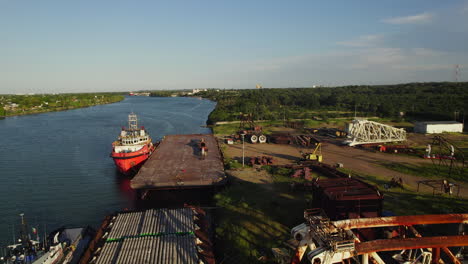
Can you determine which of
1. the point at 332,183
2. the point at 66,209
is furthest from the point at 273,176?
the point at 66,209

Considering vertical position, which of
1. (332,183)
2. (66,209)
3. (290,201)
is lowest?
(66,209)

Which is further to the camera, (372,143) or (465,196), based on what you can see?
(372,143)

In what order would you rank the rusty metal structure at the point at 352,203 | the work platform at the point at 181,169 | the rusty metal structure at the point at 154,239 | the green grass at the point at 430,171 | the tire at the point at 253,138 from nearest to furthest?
the rusty metal structure at the point at 154,239 < the rusty metal structure at the point at 352,203 < the work platform at the point at 181,169 < the green grass at the point at 430,171 < the tire at the point at 253,138

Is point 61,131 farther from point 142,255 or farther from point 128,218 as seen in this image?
point 142,255

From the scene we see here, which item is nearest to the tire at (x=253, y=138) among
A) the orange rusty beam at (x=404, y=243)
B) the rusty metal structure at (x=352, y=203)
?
the rusty metal structure at (x=352, y=203)

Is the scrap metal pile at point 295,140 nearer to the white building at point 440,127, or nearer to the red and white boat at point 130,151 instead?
the red and white boat at point 130,151

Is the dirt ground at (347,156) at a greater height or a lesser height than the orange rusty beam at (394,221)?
lesser

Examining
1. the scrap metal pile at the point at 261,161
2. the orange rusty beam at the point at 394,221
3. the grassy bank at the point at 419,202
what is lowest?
the grassy bank at the point at 419,202

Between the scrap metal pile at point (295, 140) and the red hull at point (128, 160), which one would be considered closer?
the red hull at point (128, 160)
